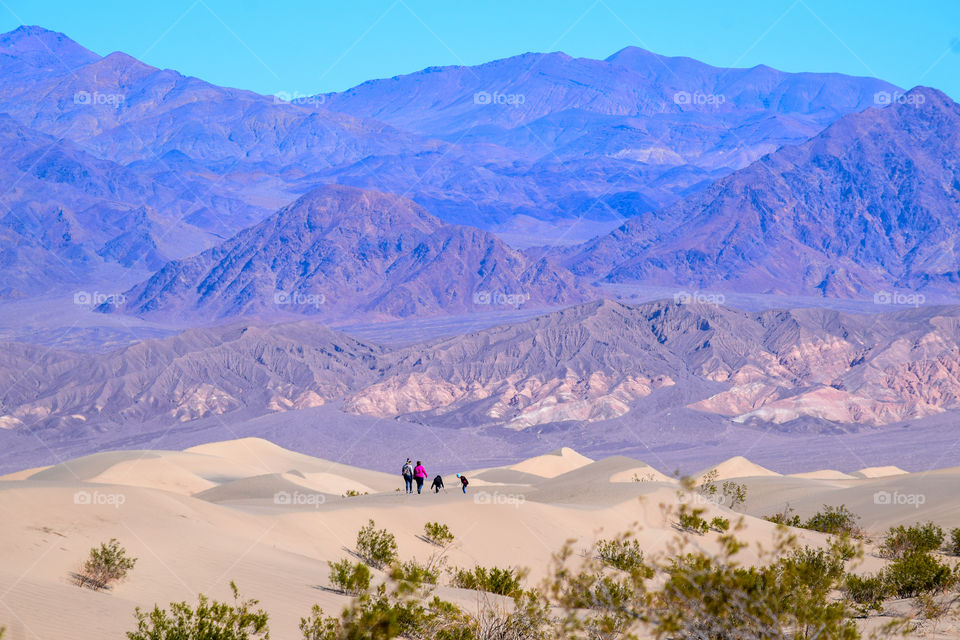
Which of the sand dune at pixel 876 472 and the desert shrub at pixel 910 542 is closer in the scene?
the desert shrub at pixel 910 542

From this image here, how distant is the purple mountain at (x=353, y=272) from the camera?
536 ft

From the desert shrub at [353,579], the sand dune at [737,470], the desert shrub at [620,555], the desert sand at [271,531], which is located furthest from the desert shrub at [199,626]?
the sand dune at [737,470]

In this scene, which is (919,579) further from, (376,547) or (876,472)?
(876,472)

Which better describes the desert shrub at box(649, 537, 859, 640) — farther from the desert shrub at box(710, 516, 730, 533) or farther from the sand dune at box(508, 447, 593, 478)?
the sand dune at box(508, 447, 593, 478)

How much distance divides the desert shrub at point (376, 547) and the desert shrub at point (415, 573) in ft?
0.90

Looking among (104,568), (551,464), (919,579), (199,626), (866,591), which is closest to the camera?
(199,626)

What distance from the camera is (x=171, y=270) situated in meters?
180

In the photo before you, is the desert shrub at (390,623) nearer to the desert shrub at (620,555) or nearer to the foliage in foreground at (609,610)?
the foliage in foreground at (609,610)

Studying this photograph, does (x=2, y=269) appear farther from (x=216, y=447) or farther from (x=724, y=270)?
(x=216, y=447)

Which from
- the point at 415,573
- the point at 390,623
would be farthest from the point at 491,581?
the point at 390,623

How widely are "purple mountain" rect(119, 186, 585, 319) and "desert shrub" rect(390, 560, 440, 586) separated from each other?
457 feet

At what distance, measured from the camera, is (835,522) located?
2914 centimetres

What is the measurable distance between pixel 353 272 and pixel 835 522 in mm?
151114

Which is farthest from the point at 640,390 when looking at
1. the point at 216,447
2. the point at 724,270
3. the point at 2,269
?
the point at 2,269
